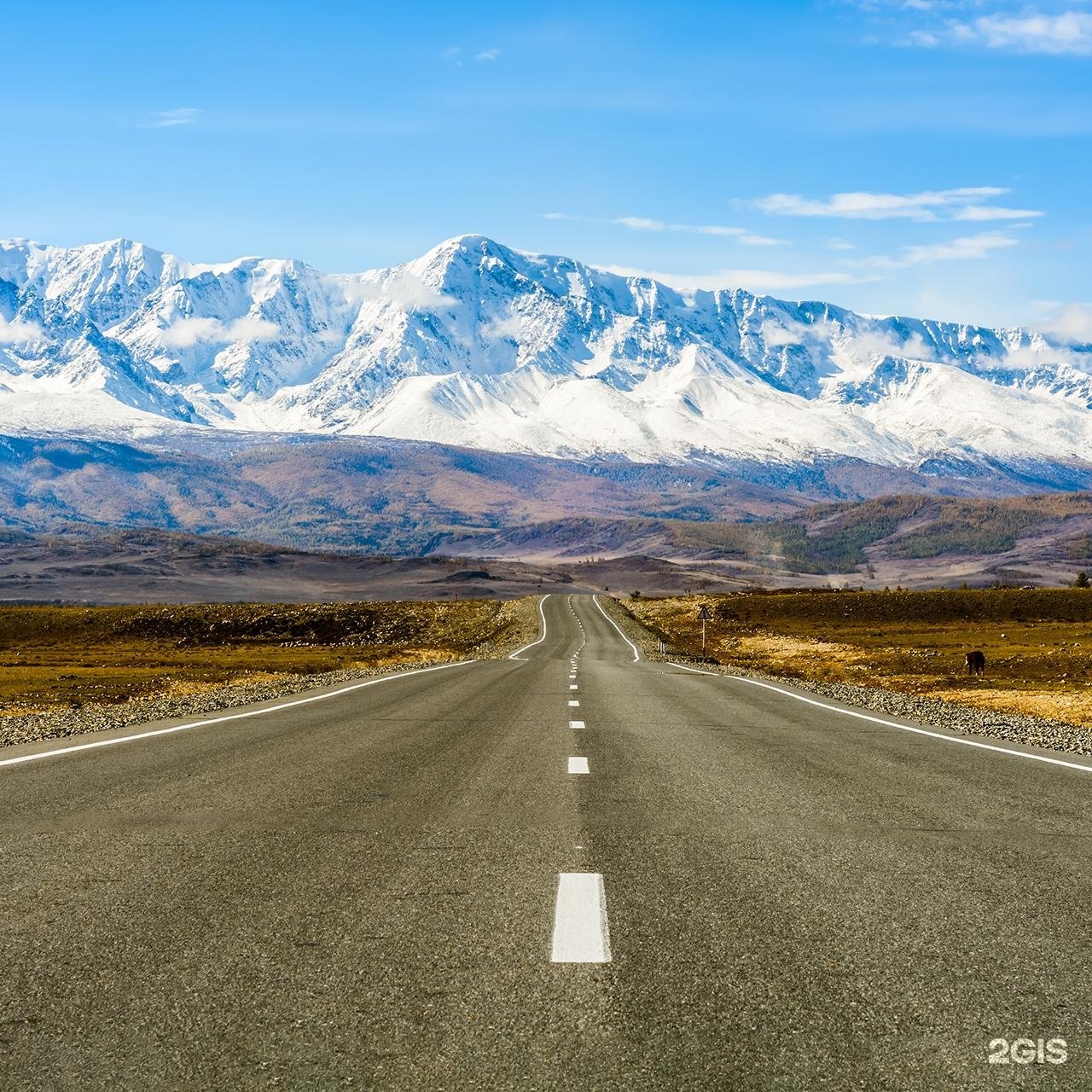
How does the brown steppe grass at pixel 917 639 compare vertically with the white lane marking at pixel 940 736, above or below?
below

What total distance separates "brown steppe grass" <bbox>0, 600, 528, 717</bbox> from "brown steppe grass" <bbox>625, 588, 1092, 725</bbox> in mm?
19574

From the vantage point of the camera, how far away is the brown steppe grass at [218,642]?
188ft

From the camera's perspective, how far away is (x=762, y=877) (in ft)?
29.0

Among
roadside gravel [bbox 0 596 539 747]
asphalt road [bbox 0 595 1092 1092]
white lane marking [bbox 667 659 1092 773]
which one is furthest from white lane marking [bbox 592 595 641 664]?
asphalt road [bbox 0 595 1092 1092]

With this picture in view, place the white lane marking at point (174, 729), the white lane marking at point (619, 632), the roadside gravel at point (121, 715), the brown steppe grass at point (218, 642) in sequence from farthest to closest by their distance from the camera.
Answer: the white lane marking at point (619, 632)
the brown steppe grass at point (218, 642)
the roadside gravel at point (121, 715)
the white lane marking at point (174, 729)

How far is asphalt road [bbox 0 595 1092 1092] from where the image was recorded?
5.56 m

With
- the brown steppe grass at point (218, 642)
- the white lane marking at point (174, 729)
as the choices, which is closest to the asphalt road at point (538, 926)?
the white lane marking at point (174, 729)

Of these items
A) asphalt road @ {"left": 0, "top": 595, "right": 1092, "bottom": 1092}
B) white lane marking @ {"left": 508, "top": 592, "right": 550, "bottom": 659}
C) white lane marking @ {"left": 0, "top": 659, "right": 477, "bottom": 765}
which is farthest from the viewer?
white lane marking @ {"left": 508, "top": 592, "right": 550, "bottom": 659}

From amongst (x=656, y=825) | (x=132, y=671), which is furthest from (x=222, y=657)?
(x=656, y=825)

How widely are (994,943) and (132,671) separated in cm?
6072

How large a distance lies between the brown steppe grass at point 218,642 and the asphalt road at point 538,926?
36.7 meters

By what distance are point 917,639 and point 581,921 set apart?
284ft

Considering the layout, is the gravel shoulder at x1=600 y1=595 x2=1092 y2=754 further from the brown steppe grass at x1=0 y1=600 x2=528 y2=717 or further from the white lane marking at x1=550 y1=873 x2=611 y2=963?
the brown steppe grass at x1=0 y1=600 x2=528 y2=717

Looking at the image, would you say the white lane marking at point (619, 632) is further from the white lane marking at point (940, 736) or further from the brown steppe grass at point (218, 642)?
the white lane marking at point (940, 736)
